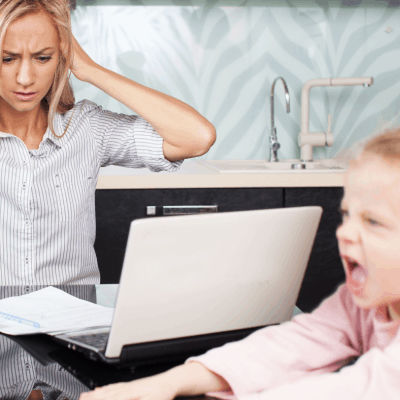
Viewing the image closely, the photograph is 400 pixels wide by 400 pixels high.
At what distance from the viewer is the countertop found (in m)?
1.97

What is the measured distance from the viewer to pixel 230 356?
56 cm

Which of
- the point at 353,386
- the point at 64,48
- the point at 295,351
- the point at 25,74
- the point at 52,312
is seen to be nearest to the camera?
the point at 353,386

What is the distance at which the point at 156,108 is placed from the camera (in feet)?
4.30

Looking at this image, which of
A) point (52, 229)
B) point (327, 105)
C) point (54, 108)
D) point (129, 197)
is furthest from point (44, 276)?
point (327, 105)

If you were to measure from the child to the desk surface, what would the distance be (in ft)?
0.19

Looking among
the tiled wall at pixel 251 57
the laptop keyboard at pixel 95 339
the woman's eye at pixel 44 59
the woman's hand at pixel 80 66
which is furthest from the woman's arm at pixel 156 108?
the tiled wall at pixel 251 57

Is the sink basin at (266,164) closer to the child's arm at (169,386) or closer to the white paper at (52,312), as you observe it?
the white paper at (52,312)

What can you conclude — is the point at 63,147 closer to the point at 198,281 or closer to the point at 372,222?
the point at 198,281

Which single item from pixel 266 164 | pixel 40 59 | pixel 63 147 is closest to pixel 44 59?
pixel 40 59

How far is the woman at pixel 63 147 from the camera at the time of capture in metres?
1.24

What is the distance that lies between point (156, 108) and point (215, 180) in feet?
2.37

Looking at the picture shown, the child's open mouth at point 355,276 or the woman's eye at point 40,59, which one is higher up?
the woman's eye at point 40,59

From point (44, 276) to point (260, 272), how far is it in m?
0.80

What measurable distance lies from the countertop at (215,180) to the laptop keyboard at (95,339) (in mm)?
1325
